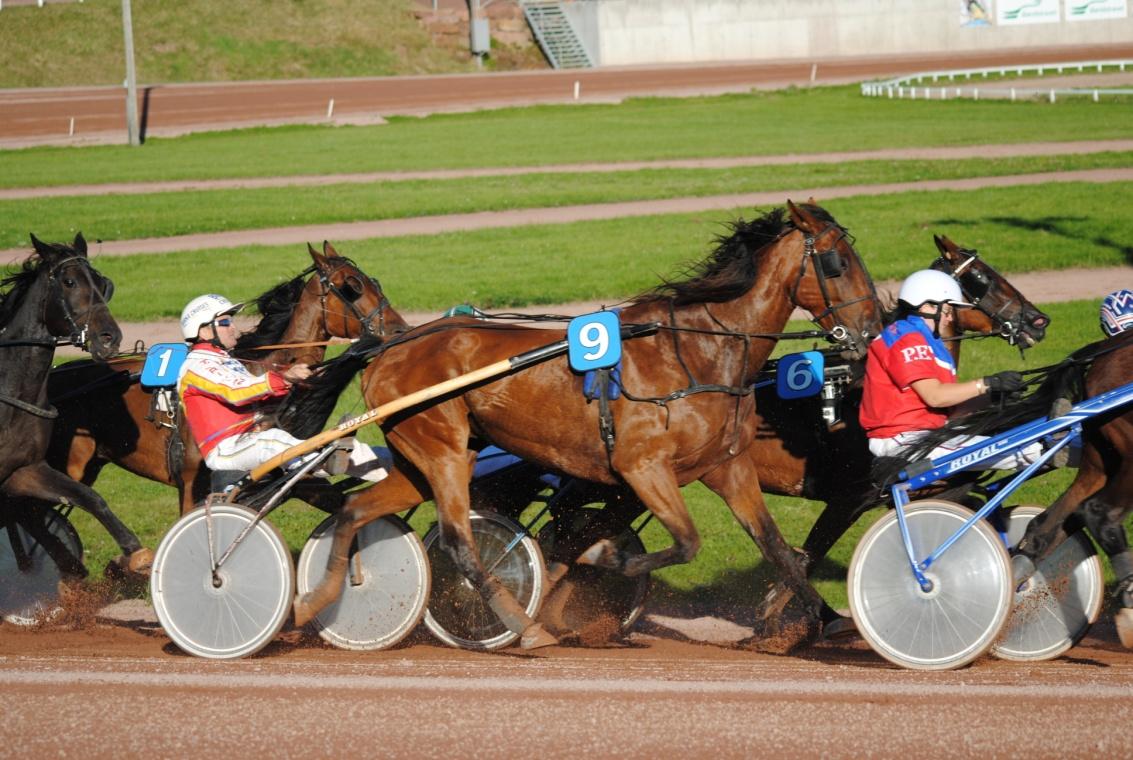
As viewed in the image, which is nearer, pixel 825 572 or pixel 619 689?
pixel 619 689

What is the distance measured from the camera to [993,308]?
6.32m

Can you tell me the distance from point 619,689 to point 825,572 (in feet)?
9.07

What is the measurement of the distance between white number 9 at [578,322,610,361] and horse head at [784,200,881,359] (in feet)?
2.80

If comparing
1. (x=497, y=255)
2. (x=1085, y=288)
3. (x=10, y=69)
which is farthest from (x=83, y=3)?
(x=1085, y=288)

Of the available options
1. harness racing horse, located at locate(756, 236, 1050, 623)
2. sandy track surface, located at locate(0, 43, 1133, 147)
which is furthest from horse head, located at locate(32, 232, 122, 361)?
sandy track surface, located at locate(0, 43, 1133, 147)

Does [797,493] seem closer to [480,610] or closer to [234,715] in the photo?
[480,610]

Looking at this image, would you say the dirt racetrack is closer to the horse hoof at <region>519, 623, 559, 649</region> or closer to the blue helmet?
the horse hoof at <region>519, 623, 559, 649</region>

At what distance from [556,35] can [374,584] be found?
45369mm

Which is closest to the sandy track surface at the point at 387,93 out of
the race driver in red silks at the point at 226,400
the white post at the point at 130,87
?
the white post at the point at 130,87

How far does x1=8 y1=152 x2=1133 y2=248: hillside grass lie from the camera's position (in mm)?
20812

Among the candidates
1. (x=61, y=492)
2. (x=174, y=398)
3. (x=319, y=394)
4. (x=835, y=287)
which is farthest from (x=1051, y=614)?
(x=61, y=492)

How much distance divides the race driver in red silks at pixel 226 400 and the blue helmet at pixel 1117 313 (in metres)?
3.51

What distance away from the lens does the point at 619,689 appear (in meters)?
5.29

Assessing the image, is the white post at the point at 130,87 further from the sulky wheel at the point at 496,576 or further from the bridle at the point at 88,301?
the sulky wheel at the point at 496,576
